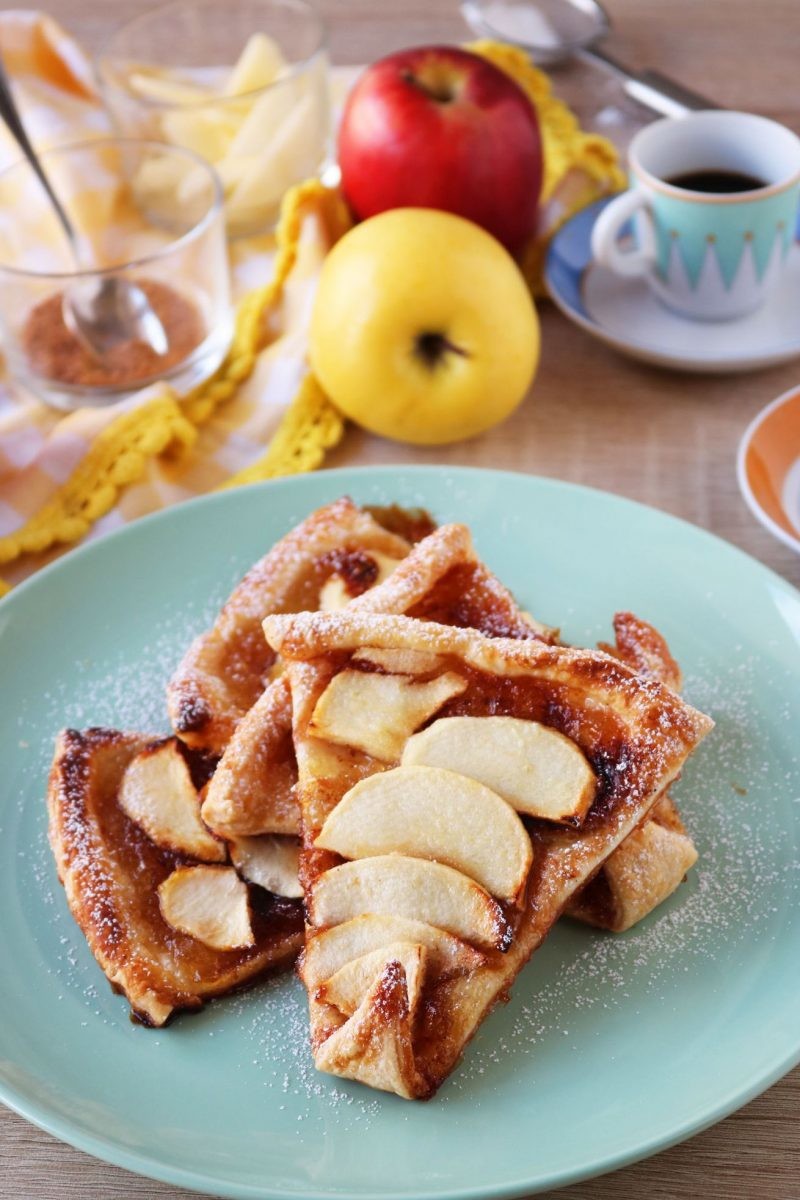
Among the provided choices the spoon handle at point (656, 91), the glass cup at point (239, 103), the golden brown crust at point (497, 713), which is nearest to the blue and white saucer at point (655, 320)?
the spoon handle at point (656, 91)

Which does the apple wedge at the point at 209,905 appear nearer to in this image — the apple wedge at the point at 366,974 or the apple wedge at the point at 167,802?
the apple wedge at the point at 167,802

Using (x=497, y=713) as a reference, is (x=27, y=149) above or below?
above

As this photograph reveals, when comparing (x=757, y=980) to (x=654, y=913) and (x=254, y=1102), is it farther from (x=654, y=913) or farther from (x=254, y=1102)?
(x=254, y=1102)

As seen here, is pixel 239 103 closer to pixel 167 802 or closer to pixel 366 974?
pixel 167 802

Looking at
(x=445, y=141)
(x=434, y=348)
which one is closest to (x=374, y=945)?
(x=434, y=348)

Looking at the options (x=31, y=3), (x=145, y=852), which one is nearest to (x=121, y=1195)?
(x=145, y=852)
